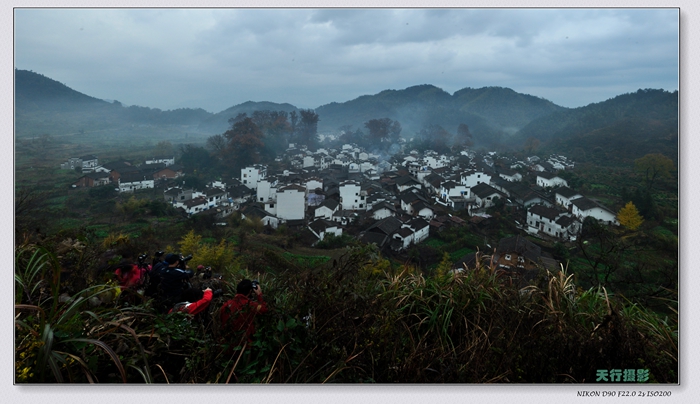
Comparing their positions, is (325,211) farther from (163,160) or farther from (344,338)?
(344,338)

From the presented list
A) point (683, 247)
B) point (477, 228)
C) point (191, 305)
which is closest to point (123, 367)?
point (191, 305)

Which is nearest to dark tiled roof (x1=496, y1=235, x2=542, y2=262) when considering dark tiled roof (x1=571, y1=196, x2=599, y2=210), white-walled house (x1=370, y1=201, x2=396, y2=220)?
dark tiled roof (x1=571, y1=196, x2=599, y2=210)

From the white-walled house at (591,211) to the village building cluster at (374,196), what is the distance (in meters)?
0.04

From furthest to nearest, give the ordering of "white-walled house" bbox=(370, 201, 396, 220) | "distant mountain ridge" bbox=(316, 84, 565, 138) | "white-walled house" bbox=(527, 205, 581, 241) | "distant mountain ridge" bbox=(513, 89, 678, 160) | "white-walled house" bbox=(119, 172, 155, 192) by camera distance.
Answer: "distant mountain ridge" bbox=(316, 84, 565, 138) < "white-walled house" bbox=(119, 172, 155, 192) < "white-walled house" bbox=(370, 201, 396, 220) < "white-walled house" bbox=(527, 205, 581, 241) < "distant mountain ridge" bbox=(513, 89, 678, 160)

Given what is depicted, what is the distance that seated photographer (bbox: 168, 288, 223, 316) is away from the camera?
181cm

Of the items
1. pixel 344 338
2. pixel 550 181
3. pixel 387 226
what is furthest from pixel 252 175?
pixel 344 338

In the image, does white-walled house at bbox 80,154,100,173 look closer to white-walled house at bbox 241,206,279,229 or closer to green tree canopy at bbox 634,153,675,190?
white-walled house at bbox 241,206,279,229

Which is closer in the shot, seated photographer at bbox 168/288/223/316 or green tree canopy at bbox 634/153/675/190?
seated photographer at bbox 168/288/223/316

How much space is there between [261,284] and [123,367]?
748 mm

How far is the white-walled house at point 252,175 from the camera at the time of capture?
19781mm

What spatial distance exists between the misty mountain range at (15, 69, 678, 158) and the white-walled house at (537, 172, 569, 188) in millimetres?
2872

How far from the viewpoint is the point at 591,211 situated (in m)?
12.7

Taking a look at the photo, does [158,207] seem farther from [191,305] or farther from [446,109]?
[446,109]

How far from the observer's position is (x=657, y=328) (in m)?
1.94
